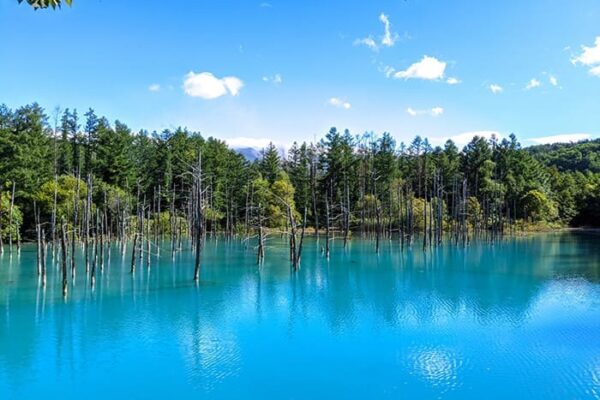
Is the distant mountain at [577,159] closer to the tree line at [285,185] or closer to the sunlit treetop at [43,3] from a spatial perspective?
the tree line at [285,185]

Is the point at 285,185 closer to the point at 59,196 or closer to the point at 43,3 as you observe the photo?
the point at 59,196

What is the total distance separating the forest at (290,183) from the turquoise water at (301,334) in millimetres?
16446

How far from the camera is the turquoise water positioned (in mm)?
13250

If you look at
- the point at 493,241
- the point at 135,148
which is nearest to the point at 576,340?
the point at 493,241

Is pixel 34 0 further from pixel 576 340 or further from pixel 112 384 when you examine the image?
pixel 576 340

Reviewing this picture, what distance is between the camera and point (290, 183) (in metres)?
66.2

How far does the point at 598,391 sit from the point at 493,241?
151 ft

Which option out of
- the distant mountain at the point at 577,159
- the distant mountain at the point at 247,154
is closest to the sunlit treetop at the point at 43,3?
the distant mountain at the point at 247,154

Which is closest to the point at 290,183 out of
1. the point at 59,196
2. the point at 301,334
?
the point at 59,196

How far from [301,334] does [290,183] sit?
48.6 m

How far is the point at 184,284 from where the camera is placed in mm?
27500

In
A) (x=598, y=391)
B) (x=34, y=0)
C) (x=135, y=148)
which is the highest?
(x=135, y=148)

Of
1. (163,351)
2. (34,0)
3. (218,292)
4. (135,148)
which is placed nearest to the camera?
(34,0)

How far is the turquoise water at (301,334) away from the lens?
13.2 m
